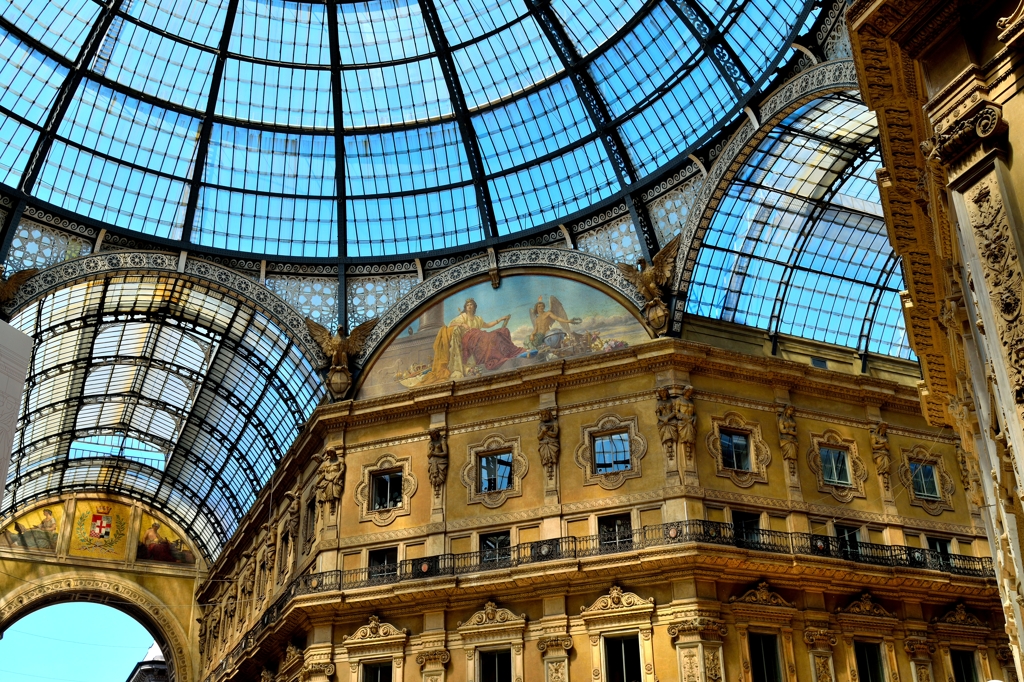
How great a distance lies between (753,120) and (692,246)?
5083 millimetres

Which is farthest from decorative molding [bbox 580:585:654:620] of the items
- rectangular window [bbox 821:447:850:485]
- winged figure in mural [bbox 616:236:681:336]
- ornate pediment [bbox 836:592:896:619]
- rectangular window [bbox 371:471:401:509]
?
winged figure in mural [bbox 616:236:681:336]

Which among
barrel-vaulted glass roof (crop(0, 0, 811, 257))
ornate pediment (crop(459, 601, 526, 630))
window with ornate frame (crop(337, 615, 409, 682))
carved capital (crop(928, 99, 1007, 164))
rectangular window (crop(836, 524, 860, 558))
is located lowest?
window with ornate frame (crop(337, 615, 409, 682))

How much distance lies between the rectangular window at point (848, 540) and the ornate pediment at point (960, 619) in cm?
360

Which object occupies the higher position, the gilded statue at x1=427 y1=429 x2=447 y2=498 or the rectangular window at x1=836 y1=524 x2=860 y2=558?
the gilded statue at x1=427 y1=429 x2=447 y2=498

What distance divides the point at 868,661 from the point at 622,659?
853 cm

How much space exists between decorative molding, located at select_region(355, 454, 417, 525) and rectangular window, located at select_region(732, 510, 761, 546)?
1160cm

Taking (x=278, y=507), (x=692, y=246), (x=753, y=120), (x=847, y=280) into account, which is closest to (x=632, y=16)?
(x=753, y=120)

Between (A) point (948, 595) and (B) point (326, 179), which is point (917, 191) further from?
(B) point (326, 179)

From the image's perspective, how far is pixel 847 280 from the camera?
41.7m

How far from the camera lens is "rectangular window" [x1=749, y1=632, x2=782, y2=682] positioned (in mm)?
31422

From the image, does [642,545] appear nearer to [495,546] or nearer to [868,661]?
[495,546]

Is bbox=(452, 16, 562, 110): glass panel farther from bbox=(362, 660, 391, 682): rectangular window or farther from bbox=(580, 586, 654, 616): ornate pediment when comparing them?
bbox=(362, 660, 391, 682): rectangular window

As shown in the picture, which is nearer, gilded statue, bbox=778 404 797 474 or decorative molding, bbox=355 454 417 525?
gilded statue, bbox=778 404 797 474

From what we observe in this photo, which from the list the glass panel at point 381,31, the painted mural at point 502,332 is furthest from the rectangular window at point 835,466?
the glass panel at point 381,31
